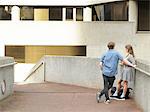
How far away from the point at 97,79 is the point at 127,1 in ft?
64.6

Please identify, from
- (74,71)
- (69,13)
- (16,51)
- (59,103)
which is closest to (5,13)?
(16,51)

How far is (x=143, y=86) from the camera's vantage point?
35.6 ft

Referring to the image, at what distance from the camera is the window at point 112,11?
36125 millimetres

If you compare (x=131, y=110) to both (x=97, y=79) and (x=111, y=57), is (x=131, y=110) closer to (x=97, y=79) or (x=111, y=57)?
(x=111, y=57)

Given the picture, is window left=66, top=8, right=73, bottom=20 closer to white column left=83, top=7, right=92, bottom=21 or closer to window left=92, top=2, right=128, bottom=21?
white column left=83, top=7, right=92, bottom=21

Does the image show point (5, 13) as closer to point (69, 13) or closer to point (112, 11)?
point (69, 13)

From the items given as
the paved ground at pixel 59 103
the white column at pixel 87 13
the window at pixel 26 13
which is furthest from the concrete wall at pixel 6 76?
the window at pixel 26 13

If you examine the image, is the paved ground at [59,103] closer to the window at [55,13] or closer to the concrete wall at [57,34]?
the concrete wall at [57,34]

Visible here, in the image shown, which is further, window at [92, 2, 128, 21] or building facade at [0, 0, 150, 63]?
window at [92, 2, 128, 21]

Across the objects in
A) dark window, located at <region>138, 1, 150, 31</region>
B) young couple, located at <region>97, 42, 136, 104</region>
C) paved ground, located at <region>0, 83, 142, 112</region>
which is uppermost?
dark window, located at <region>138, 1, 150, 31</region>


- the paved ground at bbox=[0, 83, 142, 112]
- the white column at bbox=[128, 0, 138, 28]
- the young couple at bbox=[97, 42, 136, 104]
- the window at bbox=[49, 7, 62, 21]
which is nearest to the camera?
the paved ground at bbox=[0, 83, 142, 112]

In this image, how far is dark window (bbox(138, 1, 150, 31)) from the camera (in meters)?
34.9

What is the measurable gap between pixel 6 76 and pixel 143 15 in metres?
22.8

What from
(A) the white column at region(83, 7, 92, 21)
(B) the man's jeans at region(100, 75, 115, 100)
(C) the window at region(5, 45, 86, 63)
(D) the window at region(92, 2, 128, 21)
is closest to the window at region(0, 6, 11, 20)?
(C) the window at region(5, 45, 86, 63)
